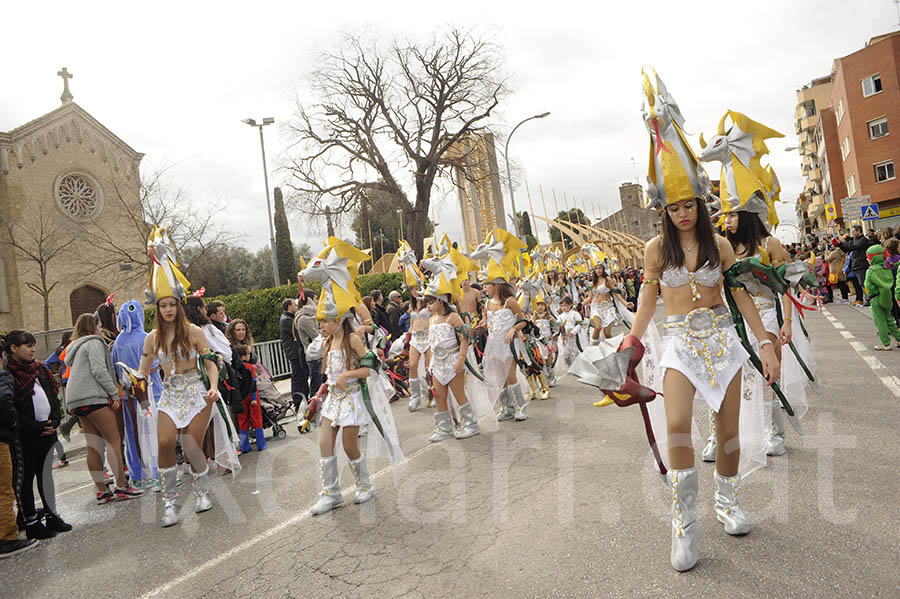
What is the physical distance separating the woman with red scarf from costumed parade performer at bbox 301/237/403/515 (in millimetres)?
2468

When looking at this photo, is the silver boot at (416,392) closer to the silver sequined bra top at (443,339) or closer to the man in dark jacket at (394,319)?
the silver sequined bra top at (443,339)

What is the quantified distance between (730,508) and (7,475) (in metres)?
5.40

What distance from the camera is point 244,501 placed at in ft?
19.6

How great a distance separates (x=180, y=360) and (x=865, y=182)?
4306cm

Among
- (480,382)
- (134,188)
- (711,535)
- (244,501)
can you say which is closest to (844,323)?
(480,382)

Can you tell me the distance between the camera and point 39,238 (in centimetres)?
3000

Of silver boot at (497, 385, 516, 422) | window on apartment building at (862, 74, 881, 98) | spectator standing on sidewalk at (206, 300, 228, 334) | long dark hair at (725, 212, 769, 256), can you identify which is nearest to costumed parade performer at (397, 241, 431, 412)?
silver boot at (497, 385, 516, 422)

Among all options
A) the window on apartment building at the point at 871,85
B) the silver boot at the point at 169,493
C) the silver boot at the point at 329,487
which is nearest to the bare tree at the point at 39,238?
the silver boot at the point at 169,493

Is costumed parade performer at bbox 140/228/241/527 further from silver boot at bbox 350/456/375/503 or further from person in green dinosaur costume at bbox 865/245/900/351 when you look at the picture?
person in green dinosaur costume at bbox 865/245/900/351

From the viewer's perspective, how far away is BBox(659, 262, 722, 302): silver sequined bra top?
12.5 ft

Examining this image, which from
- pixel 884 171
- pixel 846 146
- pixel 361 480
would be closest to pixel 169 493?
pixel 361 480

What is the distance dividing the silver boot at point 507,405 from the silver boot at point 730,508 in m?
4.44

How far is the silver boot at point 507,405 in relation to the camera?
27.2ft

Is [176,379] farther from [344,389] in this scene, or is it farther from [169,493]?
[344,389]
